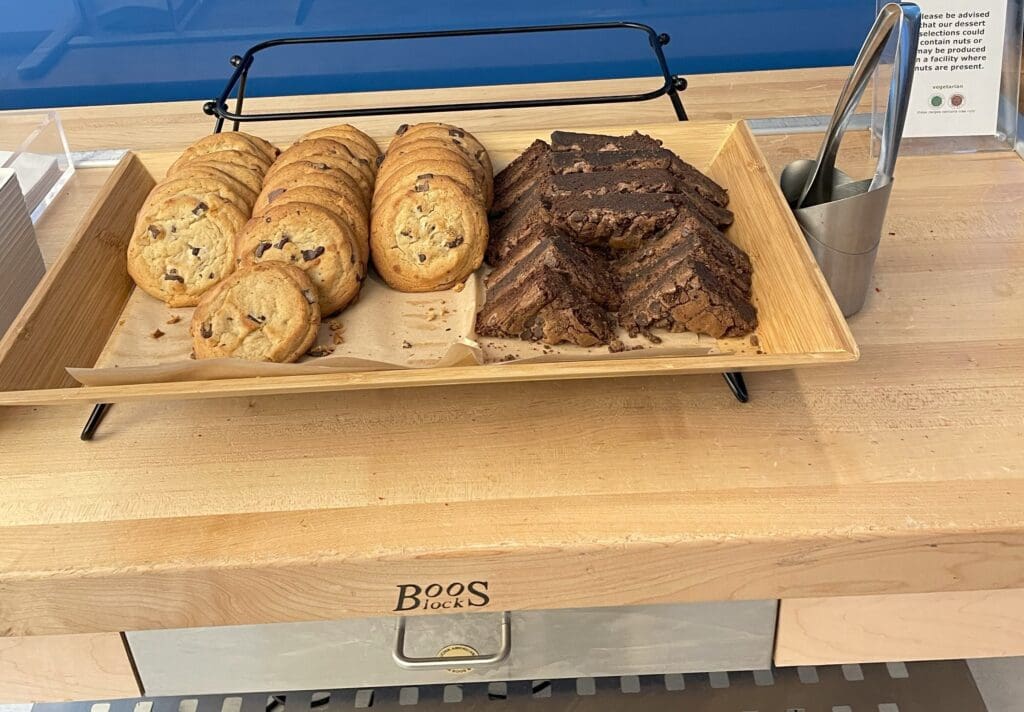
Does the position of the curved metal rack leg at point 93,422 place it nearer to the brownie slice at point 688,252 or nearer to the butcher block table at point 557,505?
the butcher block table at point 557,505

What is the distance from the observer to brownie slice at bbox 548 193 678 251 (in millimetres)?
1129

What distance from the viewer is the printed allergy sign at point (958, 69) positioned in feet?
4.48

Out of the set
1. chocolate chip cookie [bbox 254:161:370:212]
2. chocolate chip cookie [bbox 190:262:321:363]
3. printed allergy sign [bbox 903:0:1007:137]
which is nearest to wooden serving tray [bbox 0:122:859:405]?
chocolate chip cookie [bbox 190:262:321:363]

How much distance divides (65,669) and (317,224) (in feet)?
1.86

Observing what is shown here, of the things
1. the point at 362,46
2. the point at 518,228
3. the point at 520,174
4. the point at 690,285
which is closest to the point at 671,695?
the point at 690,285

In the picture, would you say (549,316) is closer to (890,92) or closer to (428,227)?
(428,227)

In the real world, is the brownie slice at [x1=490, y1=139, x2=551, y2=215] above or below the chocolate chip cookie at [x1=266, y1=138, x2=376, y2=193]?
below

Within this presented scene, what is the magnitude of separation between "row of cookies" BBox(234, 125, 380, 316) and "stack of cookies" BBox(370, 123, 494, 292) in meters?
0.04

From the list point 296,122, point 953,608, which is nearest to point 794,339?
point 953,608

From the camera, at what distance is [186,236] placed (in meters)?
1.13

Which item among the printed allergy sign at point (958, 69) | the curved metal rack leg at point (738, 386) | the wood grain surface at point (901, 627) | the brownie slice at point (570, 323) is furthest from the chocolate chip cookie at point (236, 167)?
the printed allergy sign at point (958, 69)

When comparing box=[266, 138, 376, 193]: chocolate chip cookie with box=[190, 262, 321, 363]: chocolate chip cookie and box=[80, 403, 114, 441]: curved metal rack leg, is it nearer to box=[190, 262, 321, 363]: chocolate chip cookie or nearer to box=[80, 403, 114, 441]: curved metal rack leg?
box=[190, 262, 321, 363]: chocolate chip cookie

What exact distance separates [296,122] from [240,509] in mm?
1018

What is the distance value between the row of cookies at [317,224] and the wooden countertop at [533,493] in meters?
0.15
